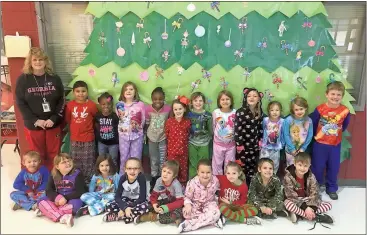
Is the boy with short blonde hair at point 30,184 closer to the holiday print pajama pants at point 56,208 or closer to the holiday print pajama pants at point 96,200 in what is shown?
the holiday print pajama pants at point 56,208

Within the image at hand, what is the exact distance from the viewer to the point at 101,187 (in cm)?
378

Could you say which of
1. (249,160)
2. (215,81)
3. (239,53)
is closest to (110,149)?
(215,81)

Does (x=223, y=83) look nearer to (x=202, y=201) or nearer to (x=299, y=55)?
(x=299, y=55)

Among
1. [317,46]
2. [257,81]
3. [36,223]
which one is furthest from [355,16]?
[36,223]

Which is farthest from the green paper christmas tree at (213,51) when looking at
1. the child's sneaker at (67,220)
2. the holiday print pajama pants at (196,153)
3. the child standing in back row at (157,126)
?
the child's sneaker at (67,220)

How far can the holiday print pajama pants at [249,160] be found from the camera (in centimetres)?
398

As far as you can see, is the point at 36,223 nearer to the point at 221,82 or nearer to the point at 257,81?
the point at 221,82

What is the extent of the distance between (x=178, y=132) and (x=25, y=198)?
1.62m

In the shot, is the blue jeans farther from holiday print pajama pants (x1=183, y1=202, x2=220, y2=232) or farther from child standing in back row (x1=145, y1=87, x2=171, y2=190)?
holiday print pajama pants (x1=183, y1=202, x2=220, y2=232)

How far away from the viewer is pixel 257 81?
404 cm

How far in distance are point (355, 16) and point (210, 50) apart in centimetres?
152

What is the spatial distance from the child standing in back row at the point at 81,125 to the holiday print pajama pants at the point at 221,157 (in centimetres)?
131

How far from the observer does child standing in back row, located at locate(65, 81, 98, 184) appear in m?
4.03

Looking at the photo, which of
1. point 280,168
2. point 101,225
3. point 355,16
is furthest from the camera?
point 280,168
